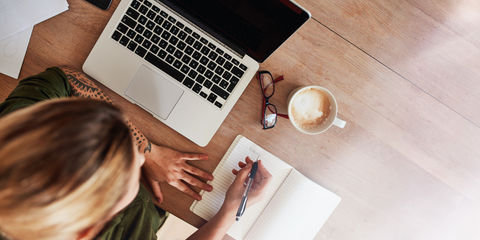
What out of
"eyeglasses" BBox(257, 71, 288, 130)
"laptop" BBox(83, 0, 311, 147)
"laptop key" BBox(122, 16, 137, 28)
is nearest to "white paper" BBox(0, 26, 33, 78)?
"laptop" BBox(83, 0, 311, 147)

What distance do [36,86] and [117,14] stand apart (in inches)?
12.4

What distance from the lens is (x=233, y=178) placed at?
84 centimetres

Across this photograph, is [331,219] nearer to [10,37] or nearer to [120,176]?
[120,176]

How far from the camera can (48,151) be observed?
0.39m

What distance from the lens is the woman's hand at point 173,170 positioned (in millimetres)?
814

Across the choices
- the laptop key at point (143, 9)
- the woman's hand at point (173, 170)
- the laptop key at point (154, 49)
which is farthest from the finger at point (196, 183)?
the laptop key at point (143, 9)

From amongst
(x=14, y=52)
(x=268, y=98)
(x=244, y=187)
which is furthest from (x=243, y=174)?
(x=14, y=52)

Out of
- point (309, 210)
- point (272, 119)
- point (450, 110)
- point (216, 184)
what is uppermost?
point (450, 110)

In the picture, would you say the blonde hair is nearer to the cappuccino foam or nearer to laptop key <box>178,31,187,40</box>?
laptop key <box>178,31,187,40</box>

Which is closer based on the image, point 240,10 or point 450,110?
point 240,10

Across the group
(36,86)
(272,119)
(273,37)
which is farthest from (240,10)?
(36,86)

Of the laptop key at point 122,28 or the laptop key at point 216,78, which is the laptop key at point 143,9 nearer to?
the laptop key at point 122,28

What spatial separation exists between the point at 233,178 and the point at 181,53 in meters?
0.45

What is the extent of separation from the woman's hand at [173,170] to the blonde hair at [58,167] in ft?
1.13
